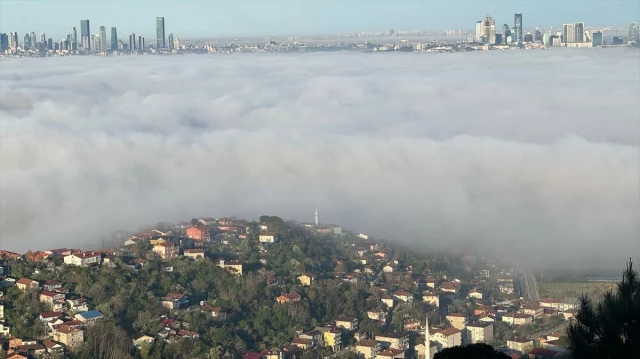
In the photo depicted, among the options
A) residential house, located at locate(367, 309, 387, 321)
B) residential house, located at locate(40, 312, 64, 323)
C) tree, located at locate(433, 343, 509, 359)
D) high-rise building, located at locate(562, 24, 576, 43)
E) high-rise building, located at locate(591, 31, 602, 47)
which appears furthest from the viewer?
high-rise building, located at locate(562, 24, 576, 43)

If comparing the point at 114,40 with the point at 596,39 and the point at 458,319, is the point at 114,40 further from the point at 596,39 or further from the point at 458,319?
the point at 458,319

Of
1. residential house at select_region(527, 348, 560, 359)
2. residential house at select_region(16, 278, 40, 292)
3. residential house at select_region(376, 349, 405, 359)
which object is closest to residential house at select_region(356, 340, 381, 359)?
residential house at select_region(376, 349, 405, 359)

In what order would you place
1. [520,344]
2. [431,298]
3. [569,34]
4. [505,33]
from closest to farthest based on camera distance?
[520,344] → [431,298] → [569,34] → [505,33]

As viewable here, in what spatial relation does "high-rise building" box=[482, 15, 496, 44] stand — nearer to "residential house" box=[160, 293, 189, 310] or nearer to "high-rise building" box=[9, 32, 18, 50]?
"high-rise building" box=[9, 32, 18, 50]

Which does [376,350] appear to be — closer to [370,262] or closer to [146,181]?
[370,262]

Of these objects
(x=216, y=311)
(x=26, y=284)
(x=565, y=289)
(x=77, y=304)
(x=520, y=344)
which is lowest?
(x=565, y=289)

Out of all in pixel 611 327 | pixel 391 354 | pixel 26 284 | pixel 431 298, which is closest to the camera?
pixel 611 327

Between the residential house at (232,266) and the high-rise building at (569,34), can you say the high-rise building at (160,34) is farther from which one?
the residential house at (232,266)

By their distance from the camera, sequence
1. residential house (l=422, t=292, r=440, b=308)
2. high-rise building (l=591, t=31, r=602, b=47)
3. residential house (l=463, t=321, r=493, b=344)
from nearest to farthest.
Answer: residential house (l=463, t=321, r=493, b=344) < residential house (l=422, t=292, r=440, b=308) < high-rise building (l=591, t=31, r=602, b=47)

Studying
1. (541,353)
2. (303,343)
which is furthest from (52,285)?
(541,353)
